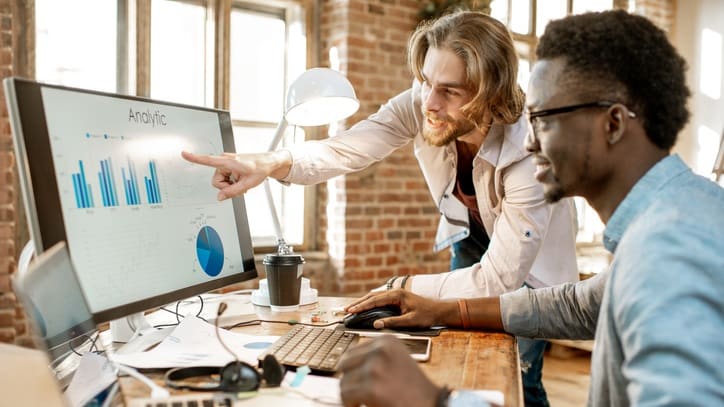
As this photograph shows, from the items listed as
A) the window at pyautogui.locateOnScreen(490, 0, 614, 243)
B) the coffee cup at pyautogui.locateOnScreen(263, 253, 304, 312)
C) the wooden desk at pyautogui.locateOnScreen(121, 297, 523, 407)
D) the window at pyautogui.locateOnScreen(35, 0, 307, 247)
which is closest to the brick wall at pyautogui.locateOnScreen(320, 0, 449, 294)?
the window at pyautogui.locateOnScreen(35, 0, 307, 247)

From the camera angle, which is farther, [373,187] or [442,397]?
[373,187]

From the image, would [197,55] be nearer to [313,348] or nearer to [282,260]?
[282,260]

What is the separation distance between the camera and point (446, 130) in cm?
174

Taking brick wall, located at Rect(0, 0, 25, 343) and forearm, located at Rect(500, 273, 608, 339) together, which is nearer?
forearm, located at Rect(500, 273, 608, 339)

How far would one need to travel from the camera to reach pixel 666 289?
0.69 meters

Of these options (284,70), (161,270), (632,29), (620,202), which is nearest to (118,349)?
(161,270)

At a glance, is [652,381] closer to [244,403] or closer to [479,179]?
[244,403]

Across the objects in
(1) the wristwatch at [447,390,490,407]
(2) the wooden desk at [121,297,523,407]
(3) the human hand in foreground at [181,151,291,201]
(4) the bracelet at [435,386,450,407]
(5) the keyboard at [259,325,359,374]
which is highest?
(3) the human hand in foreground at [181,151,291,201]

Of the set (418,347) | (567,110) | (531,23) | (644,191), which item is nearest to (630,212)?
(644,191)

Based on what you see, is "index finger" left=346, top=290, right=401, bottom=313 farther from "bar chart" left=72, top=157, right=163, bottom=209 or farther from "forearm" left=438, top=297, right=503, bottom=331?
"bar chart" left=72, top=157, right=163, bottom=209

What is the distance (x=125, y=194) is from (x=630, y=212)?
828 mm

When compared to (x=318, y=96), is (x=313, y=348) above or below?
below

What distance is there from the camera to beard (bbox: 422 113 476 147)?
171cm

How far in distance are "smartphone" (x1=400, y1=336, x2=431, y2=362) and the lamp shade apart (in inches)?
25.5
